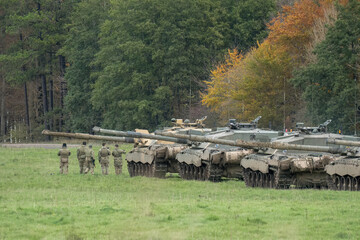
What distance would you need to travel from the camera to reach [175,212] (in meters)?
17.2

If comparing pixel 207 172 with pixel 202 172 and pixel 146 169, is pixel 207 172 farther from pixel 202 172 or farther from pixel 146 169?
pixel 146 169

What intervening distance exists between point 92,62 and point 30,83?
45.8 ft

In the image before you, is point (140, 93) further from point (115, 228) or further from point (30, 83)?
point (115, 228)

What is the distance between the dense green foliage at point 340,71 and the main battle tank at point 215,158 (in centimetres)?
1409

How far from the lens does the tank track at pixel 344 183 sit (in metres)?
23.4

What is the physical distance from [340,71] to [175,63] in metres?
20.9

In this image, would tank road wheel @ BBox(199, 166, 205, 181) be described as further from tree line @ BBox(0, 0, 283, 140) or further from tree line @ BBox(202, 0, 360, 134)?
tree line @ BBox(0, 0, 283, 140)

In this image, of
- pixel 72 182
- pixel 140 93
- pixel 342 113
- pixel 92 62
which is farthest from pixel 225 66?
pixel 72 182

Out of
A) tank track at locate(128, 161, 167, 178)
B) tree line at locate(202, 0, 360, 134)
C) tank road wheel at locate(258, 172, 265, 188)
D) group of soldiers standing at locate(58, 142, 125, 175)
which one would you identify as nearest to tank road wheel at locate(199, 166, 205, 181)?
tank track at locate(128, 161, 167, 178)

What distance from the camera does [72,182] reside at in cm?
2736

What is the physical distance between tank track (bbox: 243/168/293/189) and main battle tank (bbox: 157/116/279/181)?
176cm

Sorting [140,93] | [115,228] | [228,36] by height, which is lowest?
[115,228]

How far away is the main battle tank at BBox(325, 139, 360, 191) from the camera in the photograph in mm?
23016

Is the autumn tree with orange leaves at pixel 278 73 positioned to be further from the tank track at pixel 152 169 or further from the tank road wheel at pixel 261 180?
the tank road wheel at pixel 261 180
